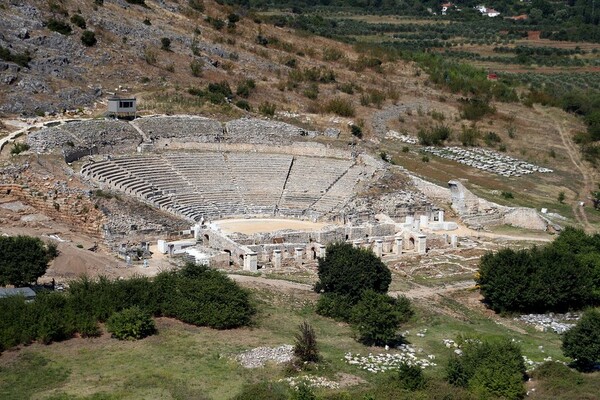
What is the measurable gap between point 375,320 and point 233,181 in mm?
23088

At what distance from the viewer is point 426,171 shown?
64.3 m

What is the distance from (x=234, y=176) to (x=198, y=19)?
3517cm

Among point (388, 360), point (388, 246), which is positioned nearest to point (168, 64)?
point (388, 246)

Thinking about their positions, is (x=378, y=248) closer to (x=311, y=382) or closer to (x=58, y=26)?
(x=311, y=382)

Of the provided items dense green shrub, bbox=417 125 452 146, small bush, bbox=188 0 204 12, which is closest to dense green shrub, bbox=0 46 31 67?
small bush, bbox=188 0 204 12

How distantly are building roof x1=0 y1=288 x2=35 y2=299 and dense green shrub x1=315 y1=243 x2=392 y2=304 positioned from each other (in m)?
11.9

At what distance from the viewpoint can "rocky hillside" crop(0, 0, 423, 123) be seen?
67.7 metres

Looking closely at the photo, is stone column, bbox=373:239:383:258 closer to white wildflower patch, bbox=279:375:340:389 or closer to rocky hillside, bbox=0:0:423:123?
white wildflower patch, bbox=279:375:340:389

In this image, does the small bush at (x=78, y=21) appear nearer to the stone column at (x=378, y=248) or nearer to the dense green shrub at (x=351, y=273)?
the stone column at (x=378, y=248)

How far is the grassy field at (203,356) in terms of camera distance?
103 feet

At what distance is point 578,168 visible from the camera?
72.6 m

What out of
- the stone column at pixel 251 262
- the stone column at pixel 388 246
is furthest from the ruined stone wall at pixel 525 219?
the stone column at pixel 251 262

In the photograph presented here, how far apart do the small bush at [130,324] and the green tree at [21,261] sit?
18.6 ft

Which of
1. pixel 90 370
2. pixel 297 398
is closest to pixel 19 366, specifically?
pixel 90 370
